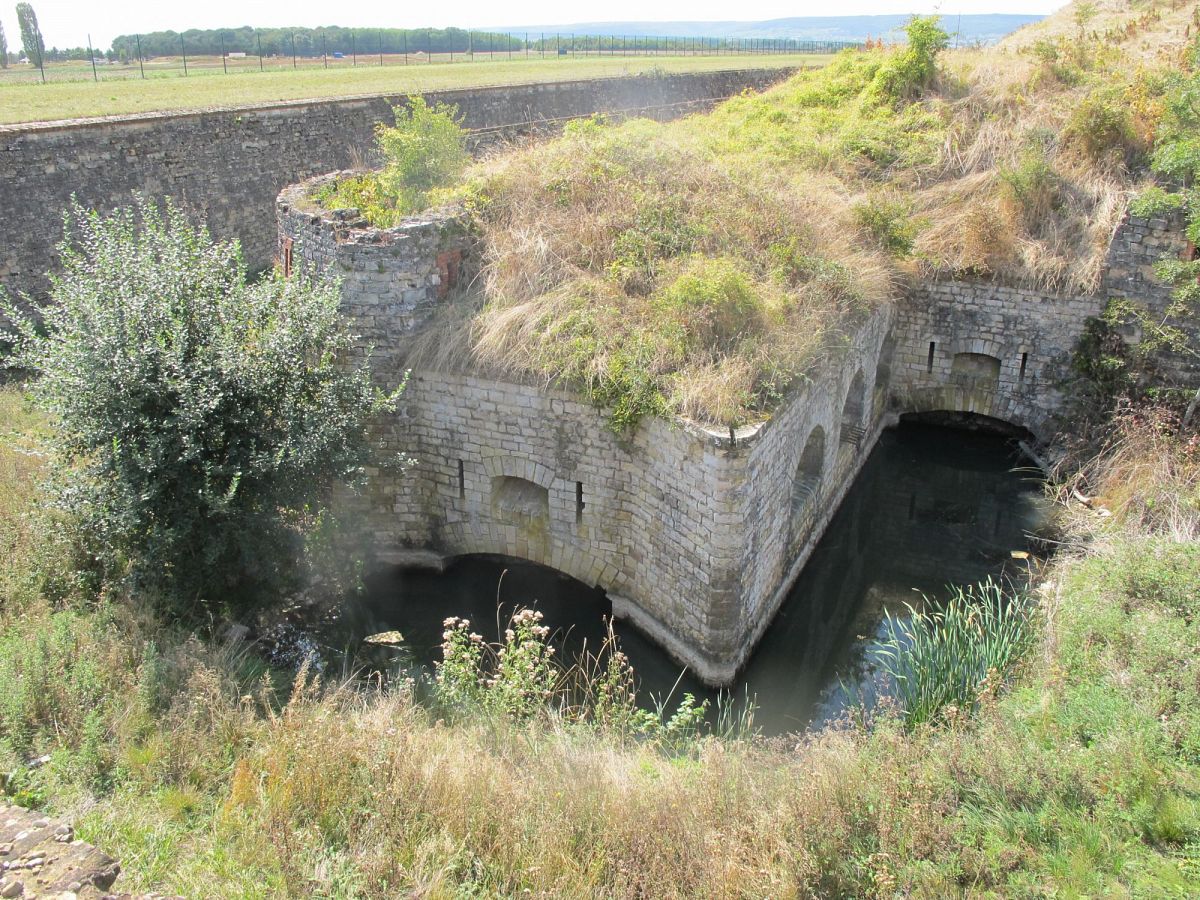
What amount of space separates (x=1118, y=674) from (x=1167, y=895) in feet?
7.02

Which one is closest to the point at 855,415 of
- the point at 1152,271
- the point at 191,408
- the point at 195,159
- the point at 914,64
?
the point at 1152,271

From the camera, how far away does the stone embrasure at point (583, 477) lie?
8.55 meters

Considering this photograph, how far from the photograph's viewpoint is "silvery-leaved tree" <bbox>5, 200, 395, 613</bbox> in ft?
24.9

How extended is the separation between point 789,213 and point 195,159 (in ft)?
42.0

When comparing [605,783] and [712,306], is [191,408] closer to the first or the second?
[605,783]

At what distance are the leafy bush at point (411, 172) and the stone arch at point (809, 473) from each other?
5705 millimetres

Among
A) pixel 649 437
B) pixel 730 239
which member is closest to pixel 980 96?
pixel 730 239

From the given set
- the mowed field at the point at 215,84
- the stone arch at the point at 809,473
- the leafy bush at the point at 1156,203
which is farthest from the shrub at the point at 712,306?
the mowed field at the point at 215,84

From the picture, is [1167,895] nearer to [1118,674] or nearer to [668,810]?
[1118,674]

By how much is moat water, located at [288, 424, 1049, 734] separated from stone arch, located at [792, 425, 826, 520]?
1.09m

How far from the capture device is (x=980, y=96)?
52.9 feet

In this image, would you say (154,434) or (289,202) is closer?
(154,434)

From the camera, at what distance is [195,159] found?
17828 millimetres

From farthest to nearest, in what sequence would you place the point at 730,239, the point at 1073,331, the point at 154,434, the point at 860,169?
1. the point at 860,169
2. the point at 1073,331
3. the point at 730,239
4. the point at 154,434
